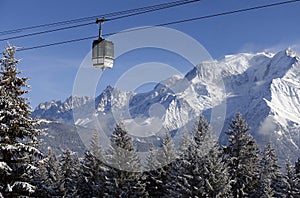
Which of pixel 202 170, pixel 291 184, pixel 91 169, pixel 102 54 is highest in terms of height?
pixel 91 169

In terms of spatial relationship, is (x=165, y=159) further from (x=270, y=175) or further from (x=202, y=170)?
(x=270, y=175)

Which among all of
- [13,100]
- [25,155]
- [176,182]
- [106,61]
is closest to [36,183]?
[25,155]

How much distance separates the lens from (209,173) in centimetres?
3544

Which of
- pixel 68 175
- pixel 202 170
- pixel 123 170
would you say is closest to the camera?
pixel 202 170

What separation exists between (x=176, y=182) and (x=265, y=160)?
15.7 meters

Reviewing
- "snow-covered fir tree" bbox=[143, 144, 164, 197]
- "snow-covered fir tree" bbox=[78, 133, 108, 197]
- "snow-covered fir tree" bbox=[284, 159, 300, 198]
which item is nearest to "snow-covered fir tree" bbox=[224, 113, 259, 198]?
"snow-covered fir tree" bbox=[284, 159, 300, 198]

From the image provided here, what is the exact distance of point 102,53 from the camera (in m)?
11.8

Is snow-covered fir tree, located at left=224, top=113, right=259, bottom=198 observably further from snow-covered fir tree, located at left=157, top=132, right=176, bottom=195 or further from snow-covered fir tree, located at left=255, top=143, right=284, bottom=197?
snow-covered fir tree, located at left=157, top=132, right=176, bottom=195

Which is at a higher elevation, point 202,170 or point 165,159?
point 165,159

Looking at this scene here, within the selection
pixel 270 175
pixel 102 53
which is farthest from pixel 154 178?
pixel 102 53

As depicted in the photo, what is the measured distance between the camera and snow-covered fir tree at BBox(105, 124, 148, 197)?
1559 inches

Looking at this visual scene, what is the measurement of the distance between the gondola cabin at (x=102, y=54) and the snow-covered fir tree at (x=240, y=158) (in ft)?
97.3

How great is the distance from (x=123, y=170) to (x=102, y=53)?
28.9 metres

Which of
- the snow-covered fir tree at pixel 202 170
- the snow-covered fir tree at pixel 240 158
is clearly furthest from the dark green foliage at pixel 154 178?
Result: the snow-covered fir tree at pixel 240 158
